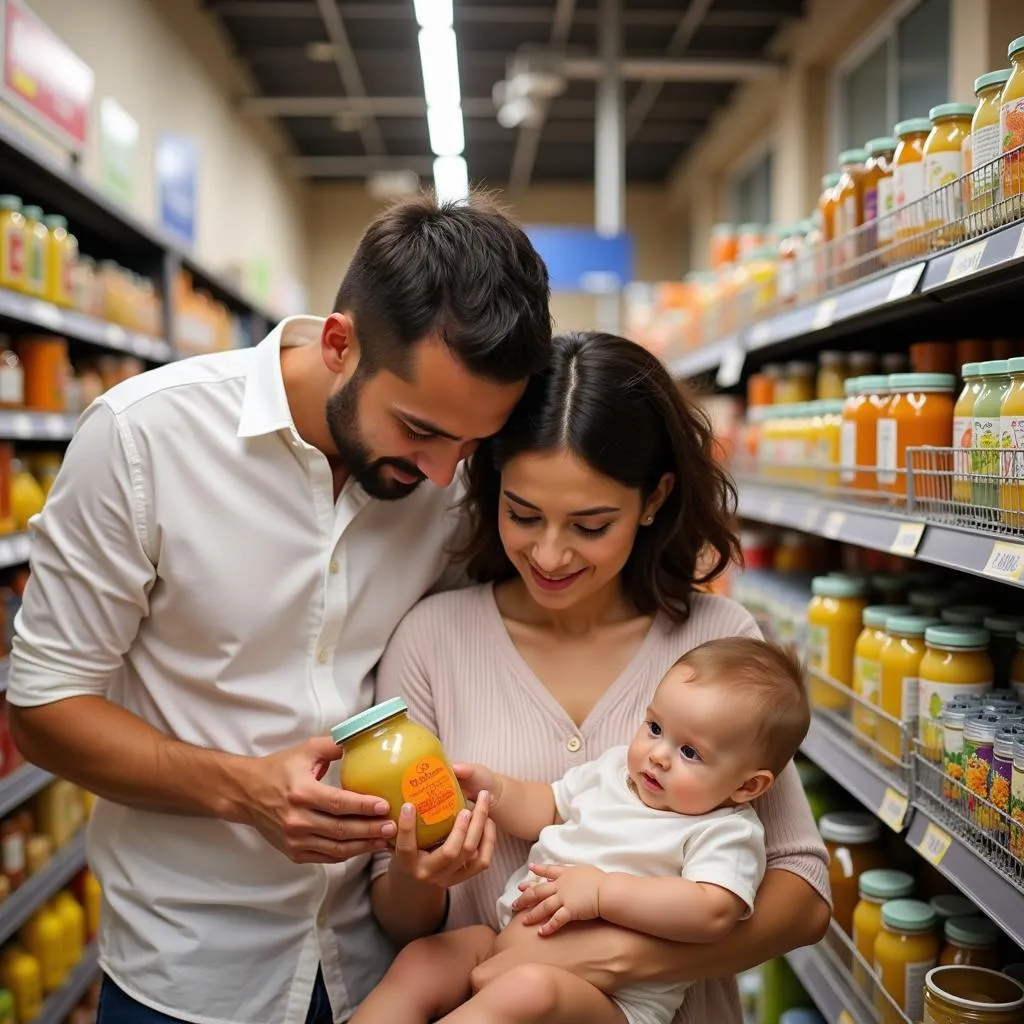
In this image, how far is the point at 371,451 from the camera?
1.72 m

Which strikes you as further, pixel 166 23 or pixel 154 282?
pixel 166 23

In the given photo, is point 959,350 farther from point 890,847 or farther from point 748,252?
point 748,252

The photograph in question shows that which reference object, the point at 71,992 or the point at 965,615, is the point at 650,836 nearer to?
the point at 965,615

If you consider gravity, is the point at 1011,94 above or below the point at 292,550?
above

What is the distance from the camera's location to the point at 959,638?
82.9 inches

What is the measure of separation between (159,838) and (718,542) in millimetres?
1060

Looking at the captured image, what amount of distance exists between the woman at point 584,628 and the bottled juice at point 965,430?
420 mm

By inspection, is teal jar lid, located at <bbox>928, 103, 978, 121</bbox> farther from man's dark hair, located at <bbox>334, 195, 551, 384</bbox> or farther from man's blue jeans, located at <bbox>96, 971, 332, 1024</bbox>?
man's blue jeans, located at <bbox>96, 971, 332, 1024</bbox>

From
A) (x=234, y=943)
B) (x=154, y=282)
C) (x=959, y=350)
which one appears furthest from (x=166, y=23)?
(x=234, y=943)

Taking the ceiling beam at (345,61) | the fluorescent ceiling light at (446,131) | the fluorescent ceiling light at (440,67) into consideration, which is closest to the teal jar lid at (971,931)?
the fluorescent ceiling light at (440,67)

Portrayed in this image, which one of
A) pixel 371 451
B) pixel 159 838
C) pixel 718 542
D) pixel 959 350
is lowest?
pixel 159 838

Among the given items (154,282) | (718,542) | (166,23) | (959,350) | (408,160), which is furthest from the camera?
(408,160)

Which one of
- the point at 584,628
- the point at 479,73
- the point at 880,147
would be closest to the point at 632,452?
the point at 584,628

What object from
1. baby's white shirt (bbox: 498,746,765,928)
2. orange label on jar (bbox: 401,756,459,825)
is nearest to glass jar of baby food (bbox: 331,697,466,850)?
orange label on jar (bbox: 401,756,459,825)
